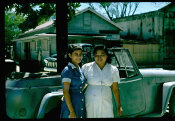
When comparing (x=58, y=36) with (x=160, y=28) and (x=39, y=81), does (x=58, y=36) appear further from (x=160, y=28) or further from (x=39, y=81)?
(x=160, y=28)

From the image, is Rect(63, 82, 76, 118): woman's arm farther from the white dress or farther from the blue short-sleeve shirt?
the white dress

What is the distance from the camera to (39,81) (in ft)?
10.0

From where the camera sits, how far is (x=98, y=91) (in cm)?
285

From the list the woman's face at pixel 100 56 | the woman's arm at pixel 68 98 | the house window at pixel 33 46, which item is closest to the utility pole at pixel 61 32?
the woman's face at pixel 100 56

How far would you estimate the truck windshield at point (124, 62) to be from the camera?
3.96 metres

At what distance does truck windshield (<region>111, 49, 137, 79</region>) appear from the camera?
156 inches

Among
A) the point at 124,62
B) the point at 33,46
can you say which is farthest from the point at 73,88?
the point at 33,46

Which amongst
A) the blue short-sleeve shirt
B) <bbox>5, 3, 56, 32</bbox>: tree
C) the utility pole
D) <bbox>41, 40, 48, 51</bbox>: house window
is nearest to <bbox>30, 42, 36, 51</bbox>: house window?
<bbox>41, 40, 48, 51</bbox>: house window

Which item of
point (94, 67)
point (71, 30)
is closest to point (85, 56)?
point (94, 67)

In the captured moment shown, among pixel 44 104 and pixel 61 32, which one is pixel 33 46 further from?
pixel 44 104

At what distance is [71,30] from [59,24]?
1895 cm

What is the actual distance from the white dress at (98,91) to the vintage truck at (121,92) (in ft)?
1.57

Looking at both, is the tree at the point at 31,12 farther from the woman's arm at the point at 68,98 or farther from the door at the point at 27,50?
the door at the point at 27,50

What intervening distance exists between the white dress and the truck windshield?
41.3 inches
